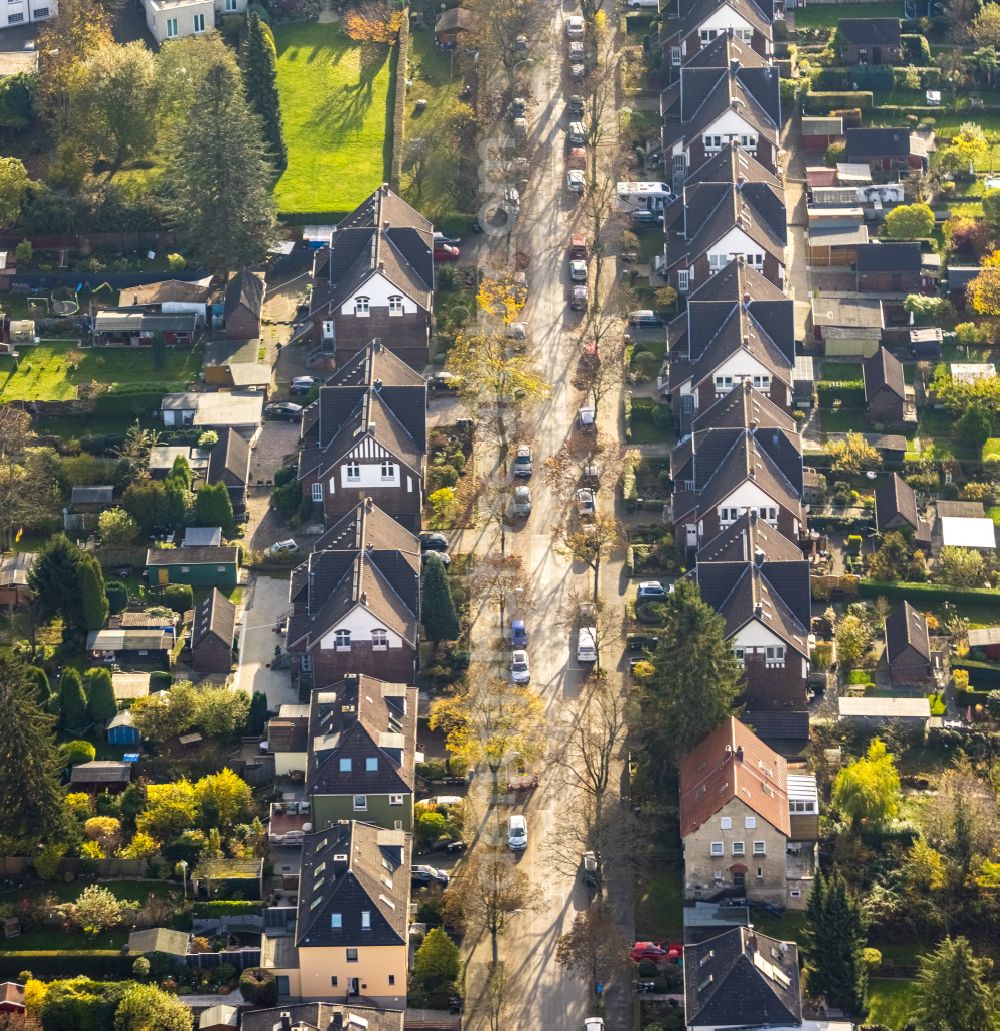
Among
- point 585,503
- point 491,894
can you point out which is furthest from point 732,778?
point 585,503

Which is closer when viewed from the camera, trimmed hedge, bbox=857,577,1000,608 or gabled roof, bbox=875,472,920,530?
trimmed hedge, bbox=857,577,1000,608

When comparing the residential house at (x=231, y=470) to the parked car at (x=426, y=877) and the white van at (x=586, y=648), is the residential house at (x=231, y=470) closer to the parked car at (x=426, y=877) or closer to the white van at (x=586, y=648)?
the white van at (x=586, y=648)

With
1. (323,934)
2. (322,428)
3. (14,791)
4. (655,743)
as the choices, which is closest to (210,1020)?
(323,934)

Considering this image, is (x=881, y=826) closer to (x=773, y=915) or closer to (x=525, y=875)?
(x=773, y=915)

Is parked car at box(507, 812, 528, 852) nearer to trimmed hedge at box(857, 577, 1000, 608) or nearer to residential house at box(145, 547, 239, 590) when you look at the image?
residential house at box(145, 547, 239, 590)

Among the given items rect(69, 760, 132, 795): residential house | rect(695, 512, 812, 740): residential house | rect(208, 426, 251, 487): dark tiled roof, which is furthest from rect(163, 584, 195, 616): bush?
rect(695, 512, 812, 740): residential house

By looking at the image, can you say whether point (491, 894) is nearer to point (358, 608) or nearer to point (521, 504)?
point (358, 608)
